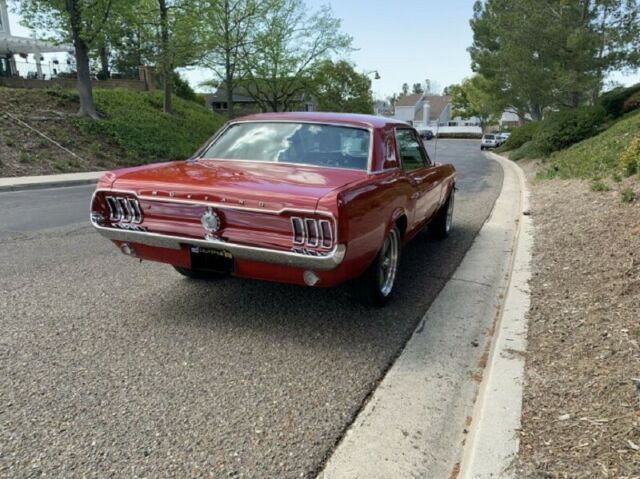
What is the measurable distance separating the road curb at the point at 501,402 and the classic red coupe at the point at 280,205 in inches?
40.9

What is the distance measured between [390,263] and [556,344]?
57.1 inches

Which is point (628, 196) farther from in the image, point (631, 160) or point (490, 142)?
point (490, 142)

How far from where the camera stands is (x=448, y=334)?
3795mm

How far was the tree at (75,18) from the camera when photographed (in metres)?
17.3

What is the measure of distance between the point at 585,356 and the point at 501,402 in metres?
0.77

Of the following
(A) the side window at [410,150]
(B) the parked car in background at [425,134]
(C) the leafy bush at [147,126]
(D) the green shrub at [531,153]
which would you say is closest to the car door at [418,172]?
(A) the side window at [410,150]

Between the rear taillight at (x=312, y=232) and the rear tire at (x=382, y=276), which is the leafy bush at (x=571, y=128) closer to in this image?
the rear tire at (x=382, y=276)

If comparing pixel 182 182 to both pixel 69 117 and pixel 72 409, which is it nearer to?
pixel 72 409

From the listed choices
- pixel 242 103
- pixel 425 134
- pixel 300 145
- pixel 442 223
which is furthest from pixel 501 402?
pixel 242 103

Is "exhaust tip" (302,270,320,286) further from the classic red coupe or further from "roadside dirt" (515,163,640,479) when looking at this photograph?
"roadside dirt" (515,163,640,479)

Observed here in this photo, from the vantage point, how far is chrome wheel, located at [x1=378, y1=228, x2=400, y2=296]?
4.09m

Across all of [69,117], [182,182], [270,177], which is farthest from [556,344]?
[69,117]

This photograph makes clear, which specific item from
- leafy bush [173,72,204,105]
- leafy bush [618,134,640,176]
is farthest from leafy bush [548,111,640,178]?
leafy bush [173,72,204,105]

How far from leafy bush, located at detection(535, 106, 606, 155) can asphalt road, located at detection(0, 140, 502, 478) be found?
14.5m
